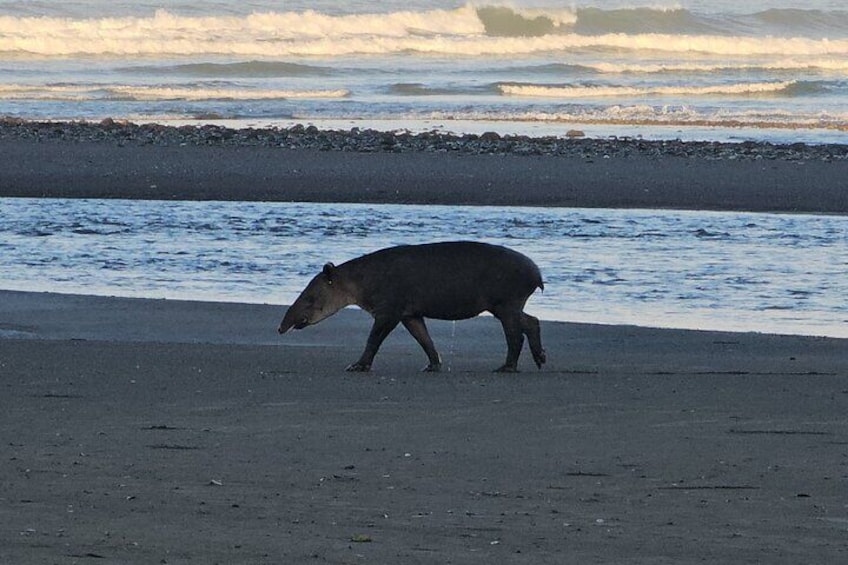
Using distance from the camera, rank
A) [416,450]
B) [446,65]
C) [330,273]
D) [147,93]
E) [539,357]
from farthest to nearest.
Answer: [446,65] < [147,93] < [330,273] < [539,357] < [416,450]

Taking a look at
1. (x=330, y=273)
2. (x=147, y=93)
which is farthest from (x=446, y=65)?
(x=330, y=273)

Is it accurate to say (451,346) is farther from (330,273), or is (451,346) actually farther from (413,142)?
(413,142)

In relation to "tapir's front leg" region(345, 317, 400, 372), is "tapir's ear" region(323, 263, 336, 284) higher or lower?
higher

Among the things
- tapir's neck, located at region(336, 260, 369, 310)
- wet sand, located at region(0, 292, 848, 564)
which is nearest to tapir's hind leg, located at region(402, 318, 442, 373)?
wet sand, located at region(0, 292, 848, 564)

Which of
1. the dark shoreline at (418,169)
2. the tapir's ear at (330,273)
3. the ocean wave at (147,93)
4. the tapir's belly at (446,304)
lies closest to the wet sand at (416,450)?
the tapir's belly at (446,304)

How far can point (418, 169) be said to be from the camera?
2484cm

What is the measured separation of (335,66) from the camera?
58.2 meters

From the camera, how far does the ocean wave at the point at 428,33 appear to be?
63625mm

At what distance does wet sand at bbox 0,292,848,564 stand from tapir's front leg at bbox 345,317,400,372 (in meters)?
0.08

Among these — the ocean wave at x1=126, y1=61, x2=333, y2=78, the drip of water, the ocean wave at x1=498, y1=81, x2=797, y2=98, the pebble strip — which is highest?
the drip of water

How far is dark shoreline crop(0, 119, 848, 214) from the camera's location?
73.0 ft

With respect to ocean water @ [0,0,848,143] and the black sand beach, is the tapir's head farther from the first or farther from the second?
ocean water @ [0,0,848,143]

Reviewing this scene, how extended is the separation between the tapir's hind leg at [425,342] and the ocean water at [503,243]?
2.74 meters

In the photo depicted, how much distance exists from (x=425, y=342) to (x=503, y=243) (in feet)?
25.0
